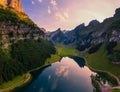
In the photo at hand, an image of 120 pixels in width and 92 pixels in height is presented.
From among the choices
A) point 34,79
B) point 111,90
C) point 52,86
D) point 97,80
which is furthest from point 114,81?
point 34,79

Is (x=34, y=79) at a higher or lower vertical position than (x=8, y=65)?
lower

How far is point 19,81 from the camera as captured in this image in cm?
17788

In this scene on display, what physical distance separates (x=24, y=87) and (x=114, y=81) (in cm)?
7888

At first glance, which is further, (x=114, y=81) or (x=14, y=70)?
(x=14, y=70)

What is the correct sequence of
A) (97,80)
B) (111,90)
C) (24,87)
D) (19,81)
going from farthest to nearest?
(97,80) → (19,81) → (24,87) → (111,90)

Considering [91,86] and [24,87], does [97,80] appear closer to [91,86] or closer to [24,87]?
[91,86]

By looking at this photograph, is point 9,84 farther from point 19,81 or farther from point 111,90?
point 111,90

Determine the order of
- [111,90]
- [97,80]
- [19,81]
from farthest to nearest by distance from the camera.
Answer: [97,80] → [19,81] → [111,90]

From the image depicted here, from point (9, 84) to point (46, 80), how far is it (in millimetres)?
38665

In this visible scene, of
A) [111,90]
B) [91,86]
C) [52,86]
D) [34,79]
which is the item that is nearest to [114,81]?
[91,86]

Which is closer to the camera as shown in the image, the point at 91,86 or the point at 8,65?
the point at 91,86

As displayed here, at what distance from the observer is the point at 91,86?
170 metres

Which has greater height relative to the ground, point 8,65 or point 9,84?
point 8,65

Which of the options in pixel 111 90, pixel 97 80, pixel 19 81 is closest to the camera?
pixel 111 90
